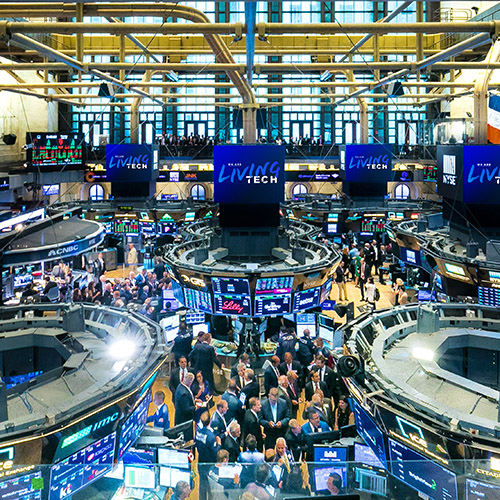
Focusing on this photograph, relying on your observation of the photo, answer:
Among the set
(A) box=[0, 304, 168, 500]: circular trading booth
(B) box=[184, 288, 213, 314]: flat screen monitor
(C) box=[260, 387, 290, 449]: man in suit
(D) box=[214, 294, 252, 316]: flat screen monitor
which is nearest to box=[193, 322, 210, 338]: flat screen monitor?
(B) box=[184, 288, 213, 314]: flat screen monitor

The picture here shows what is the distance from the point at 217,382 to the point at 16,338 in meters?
5.31

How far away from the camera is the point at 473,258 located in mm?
13539

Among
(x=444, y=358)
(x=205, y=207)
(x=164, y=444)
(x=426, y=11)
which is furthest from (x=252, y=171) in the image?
(x=426, y=11)

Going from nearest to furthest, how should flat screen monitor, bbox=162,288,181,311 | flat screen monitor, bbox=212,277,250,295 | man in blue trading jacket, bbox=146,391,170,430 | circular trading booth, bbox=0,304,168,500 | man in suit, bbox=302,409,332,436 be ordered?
1. circular trading booth, bbox=0,304,168,500
2. man in suit, bbox=302,409,332,436
3. man in blue trading jacket, bbox=146,391,170,430
4. flat screen monitor, bbox=212,277,250,295
5. flat screen monitor, bbox=162,288,181,311

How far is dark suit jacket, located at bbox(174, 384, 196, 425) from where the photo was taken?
9.80 metres

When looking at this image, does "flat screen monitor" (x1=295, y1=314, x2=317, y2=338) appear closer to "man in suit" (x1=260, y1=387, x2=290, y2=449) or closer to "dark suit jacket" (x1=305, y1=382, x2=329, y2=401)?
"dark suit jacket" (x1=305, y1=382, x2=329, y2=401)

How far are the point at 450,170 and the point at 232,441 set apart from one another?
9246 millimetres

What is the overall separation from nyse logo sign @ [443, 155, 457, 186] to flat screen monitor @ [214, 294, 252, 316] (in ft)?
18.8

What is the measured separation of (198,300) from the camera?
1403cm

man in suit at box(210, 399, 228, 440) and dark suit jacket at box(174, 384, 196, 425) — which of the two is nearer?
man in suit at box(210, 399, 228, 440)

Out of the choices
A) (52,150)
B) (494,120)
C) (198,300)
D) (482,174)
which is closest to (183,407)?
(198,300)

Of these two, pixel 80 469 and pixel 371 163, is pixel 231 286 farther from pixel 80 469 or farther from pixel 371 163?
pixel 371 163

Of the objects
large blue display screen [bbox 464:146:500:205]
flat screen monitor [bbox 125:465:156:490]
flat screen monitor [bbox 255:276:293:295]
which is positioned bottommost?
flat screen monitor [bbox 125:465:156:490]

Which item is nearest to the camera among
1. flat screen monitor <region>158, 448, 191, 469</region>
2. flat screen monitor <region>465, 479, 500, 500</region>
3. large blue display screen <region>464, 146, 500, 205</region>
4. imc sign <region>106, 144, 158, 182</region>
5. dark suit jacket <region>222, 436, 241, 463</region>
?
flat screen monitor <region>465, 479, 500, 500</region>
